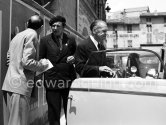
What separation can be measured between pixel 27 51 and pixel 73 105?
88cm

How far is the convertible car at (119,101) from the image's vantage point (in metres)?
2.86

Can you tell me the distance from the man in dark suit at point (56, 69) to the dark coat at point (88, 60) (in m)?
0.18

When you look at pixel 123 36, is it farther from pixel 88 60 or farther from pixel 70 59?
pixel 88 60

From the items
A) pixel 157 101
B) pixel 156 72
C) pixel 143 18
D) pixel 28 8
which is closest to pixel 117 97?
pixel 157 101

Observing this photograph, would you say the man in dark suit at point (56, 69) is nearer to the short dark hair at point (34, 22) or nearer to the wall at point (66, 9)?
the short dark hair at point (34, 22)

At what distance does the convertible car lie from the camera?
286 centimetres

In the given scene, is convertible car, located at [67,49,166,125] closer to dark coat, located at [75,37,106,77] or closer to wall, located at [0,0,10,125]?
dark coat, located at [75,37,106,77]

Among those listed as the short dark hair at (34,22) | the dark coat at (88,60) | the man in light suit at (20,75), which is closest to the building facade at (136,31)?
the dark coat at (88,60)

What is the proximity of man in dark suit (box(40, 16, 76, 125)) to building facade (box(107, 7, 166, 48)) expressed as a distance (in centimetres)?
6640

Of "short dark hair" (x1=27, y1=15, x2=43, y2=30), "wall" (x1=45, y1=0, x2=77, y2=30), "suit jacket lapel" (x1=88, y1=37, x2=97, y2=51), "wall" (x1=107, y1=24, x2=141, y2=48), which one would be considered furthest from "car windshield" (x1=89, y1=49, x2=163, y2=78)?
"wall" (x1=107, y1=24, x2=141, y2=48)

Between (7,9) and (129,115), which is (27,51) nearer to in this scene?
(7,9)

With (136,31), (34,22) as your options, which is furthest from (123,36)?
(34,22)

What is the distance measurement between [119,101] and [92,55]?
1161 mm

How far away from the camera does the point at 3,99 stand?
3.95m
